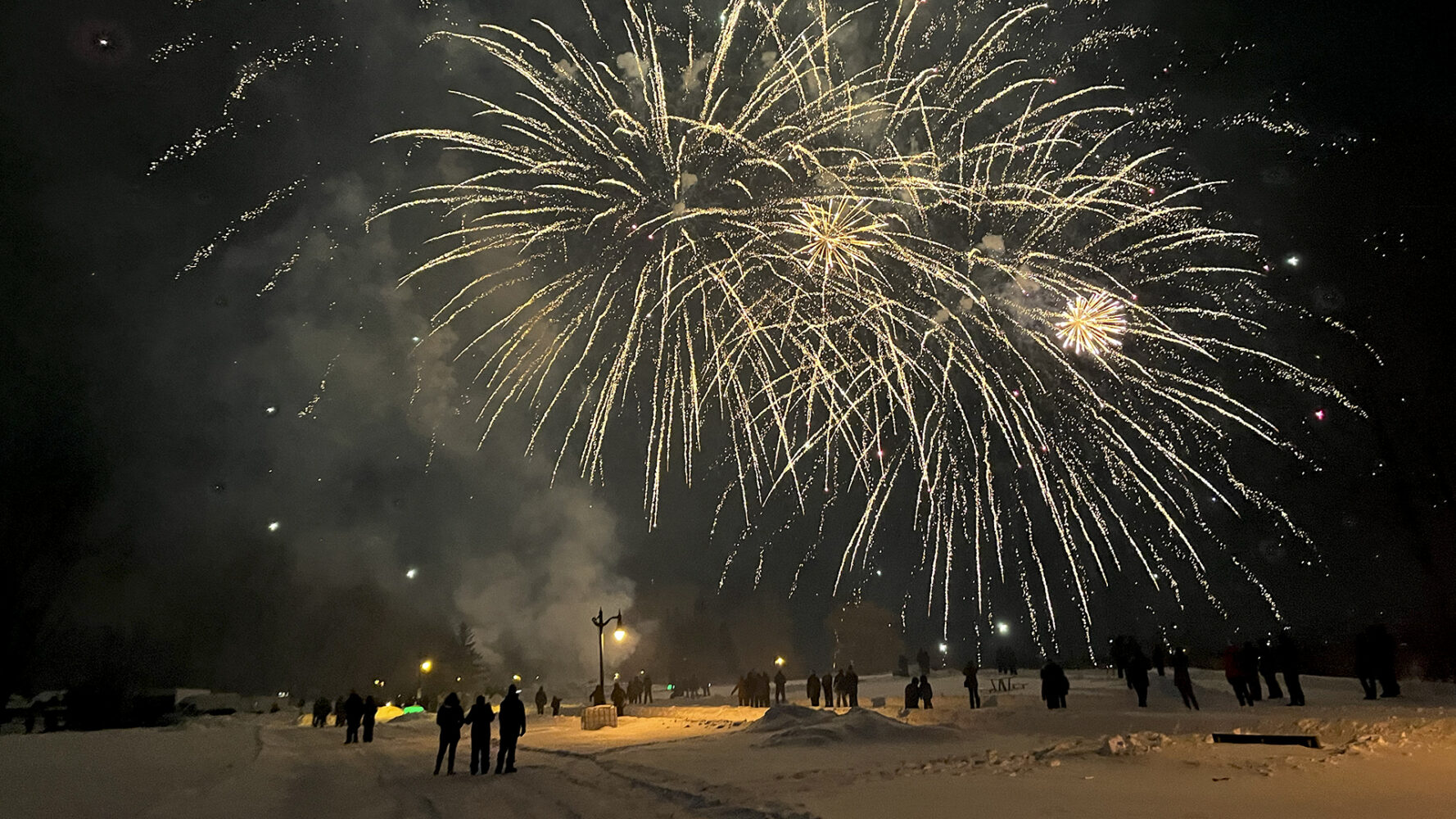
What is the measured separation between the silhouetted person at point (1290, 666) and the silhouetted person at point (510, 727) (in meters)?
15.4

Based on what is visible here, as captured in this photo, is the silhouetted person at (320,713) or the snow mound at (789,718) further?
the silhouetted person at (320,713)

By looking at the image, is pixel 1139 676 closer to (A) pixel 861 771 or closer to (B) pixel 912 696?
(B) pixel 912 696

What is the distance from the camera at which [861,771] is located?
10.9 metres

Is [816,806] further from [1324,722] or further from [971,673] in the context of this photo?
[971,673]

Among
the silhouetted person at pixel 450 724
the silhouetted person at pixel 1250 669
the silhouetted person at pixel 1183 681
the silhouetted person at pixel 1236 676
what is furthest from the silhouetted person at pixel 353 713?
the silhouetted person at pixel 1250 669

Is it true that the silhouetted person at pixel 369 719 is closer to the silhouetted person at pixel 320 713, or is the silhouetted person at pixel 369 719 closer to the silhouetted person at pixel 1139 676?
the silhouetted person at pixel 320 713

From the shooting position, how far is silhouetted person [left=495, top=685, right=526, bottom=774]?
13617 millimetres

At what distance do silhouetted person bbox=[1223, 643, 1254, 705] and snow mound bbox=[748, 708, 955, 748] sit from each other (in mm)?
7251

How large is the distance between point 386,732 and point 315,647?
262 feet

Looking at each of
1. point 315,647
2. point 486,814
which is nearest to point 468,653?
point 315,647

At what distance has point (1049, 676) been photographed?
20.2 m

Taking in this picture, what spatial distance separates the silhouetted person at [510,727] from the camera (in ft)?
44.7

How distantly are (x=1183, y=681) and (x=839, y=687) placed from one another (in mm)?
12150

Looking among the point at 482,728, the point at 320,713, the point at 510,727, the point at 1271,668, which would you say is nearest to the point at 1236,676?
the point at 1271,668
